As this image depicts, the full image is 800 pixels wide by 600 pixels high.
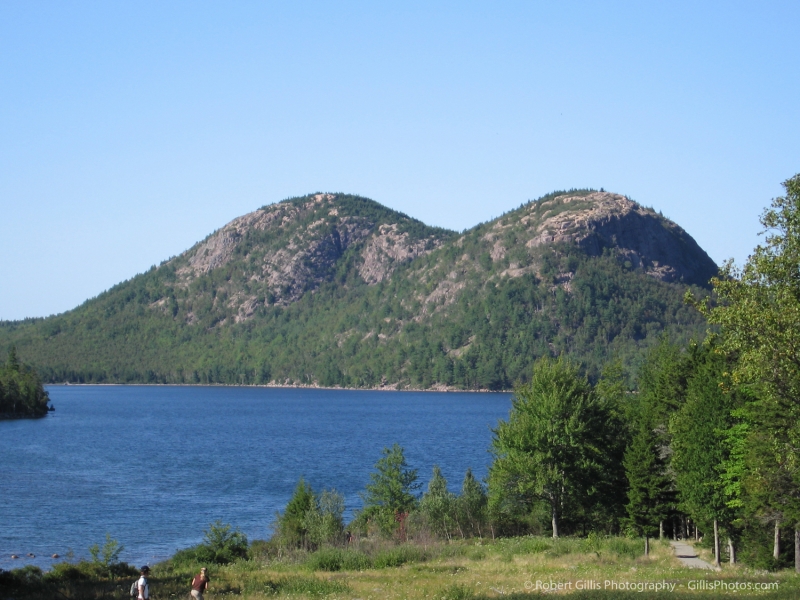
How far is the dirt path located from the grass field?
0.72m

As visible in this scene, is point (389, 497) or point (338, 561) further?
point (389, 497)

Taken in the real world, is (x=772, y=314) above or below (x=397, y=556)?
above

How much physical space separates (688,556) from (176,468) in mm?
63200

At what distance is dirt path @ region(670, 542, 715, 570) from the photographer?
128 feet

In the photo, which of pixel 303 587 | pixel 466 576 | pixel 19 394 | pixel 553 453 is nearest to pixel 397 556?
pixel 466 576

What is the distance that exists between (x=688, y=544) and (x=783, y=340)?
26318mm

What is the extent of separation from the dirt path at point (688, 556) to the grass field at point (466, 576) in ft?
2.36

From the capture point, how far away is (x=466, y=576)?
33812mm

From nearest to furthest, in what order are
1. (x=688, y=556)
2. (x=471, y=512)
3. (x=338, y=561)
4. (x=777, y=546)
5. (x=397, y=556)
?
(x=777, y=546) → (x=338, y=561) → (x=397, y=556) → (x=688, y=556) → (x=471, y=512)

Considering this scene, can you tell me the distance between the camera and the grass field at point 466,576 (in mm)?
27734

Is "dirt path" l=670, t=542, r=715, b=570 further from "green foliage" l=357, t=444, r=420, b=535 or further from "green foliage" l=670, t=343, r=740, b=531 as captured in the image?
"green foliage" l=357, t=444, r=420, b=535

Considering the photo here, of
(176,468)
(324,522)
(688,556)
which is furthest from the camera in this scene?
(176,468)

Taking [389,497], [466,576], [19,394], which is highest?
[19,394]

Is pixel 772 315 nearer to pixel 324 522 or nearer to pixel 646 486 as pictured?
pixel 646 486
